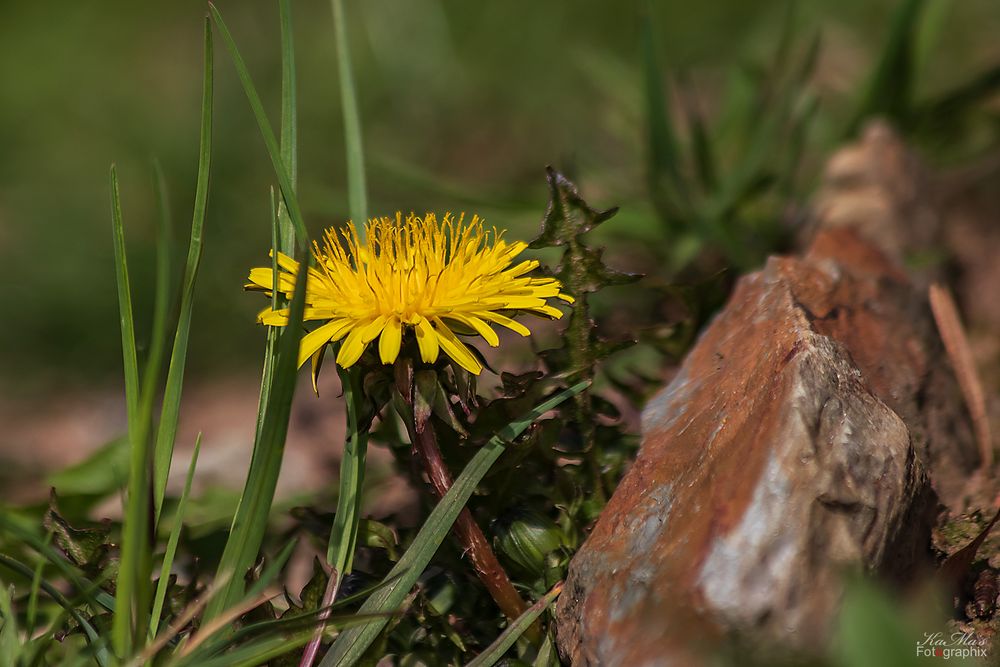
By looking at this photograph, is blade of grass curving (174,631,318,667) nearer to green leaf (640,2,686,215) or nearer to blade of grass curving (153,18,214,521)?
blade of grass curving (153,18,214,521)

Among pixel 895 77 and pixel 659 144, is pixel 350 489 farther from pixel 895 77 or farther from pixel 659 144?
pixel 895 77

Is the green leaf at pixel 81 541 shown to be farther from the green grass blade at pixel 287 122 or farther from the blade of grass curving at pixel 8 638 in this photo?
the green grass blade at pixel 287 122

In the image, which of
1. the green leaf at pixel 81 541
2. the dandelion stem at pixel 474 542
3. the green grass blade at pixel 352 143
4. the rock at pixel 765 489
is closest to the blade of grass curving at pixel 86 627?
the green leaf at pixel 81 541

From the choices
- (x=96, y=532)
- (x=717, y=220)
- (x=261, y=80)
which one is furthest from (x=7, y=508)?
(x=261, y=80)

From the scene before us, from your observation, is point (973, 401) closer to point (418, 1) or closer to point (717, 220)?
point (717, 220)

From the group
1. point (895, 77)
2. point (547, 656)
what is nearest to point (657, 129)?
point (895, 77)

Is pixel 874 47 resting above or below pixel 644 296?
above
